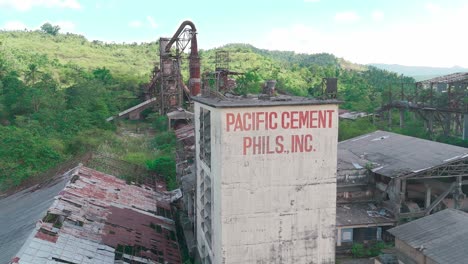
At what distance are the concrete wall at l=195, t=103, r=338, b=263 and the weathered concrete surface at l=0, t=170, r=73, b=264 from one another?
670 centimetres

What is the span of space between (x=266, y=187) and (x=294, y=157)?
1470mm

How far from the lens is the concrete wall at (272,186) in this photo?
14547 mm

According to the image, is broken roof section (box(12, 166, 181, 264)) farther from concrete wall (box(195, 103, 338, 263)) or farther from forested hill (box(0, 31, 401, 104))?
forested hill (box(0, 31, 401, 104))

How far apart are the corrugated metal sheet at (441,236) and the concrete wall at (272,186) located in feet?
13.5

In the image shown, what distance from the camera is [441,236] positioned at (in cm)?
1700

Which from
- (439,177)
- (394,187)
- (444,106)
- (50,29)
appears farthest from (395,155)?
(50,29)

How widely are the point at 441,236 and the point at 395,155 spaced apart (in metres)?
11.8

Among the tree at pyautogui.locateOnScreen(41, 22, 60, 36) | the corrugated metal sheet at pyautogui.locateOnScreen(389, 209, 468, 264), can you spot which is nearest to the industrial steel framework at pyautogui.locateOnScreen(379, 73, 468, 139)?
the corrugated metal sheet at pyautogui.locateOnScreen(389, 209, 468, 264)

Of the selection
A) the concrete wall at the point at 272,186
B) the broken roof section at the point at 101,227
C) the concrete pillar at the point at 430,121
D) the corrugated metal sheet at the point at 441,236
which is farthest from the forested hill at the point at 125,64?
the concrete wall at the point at 272,186

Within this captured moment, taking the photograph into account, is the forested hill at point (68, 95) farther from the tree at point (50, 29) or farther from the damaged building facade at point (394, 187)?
the tree at point (50, 29)

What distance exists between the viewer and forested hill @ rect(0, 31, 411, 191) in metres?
30.5

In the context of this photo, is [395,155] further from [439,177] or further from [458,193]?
→ [458,193]

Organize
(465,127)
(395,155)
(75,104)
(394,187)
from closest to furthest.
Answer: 1. (394,187)
2. (395,155)
3. (465,127)
4. (75,104)

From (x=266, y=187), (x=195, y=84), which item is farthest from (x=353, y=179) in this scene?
(x=195, y=84)
